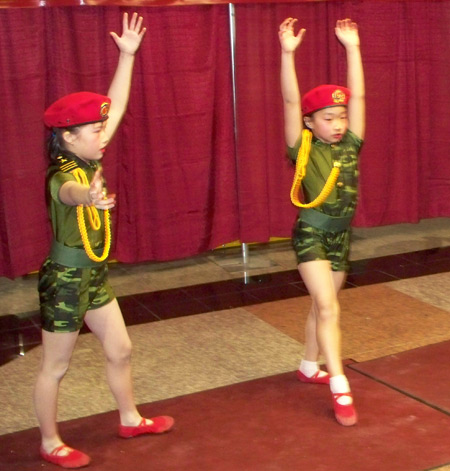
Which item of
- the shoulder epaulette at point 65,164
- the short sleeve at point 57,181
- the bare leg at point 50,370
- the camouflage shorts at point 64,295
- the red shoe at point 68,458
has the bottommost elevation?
the red shoe at point 68,458

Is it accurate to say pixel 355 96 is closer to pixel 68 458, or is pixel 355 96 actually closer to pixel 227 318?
pixel 227 318

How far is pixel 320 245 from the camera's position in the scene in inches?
122

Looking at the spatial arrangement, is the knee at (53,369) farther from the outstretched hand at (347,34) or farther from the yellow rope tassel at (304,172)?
→ the outstretched hand at (347,34)

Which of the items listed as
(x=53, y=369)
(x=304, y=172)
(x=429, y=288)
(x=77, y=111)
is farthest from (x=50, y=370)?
(x=429, y=288)

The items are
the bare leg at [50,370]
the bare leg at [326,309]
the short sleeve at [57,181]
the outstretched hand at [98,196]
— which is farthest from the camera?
the bare leg at [326,309]

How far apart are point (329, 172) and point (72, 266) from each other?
1.03 meters

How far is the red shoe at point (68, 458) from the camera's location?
2.74 m

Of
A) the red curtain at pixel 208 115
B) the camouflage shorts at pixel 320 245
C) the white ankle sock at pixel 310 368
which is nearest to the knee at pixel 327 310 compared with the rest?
the camouflage shorts at pixel 320 245

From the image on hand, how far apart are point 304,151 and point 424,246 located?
284 cm

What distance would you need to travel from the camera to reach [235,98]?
5.12 metres

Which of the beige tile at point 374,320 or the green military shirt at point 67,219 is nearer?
the green military shirt at point 67,219

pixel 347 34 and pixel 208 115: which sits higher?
pixel 347 34

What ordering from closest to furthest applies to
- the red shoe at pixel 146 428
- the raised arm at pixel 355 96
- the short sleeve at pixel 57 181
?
the short sleeve at pixel 57 181, the red shoe at pixel 146 428, the raised arm at pixel 355 96

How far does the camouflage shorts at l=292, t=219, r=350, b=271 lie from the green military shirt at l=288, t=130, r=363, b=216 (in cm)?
8
